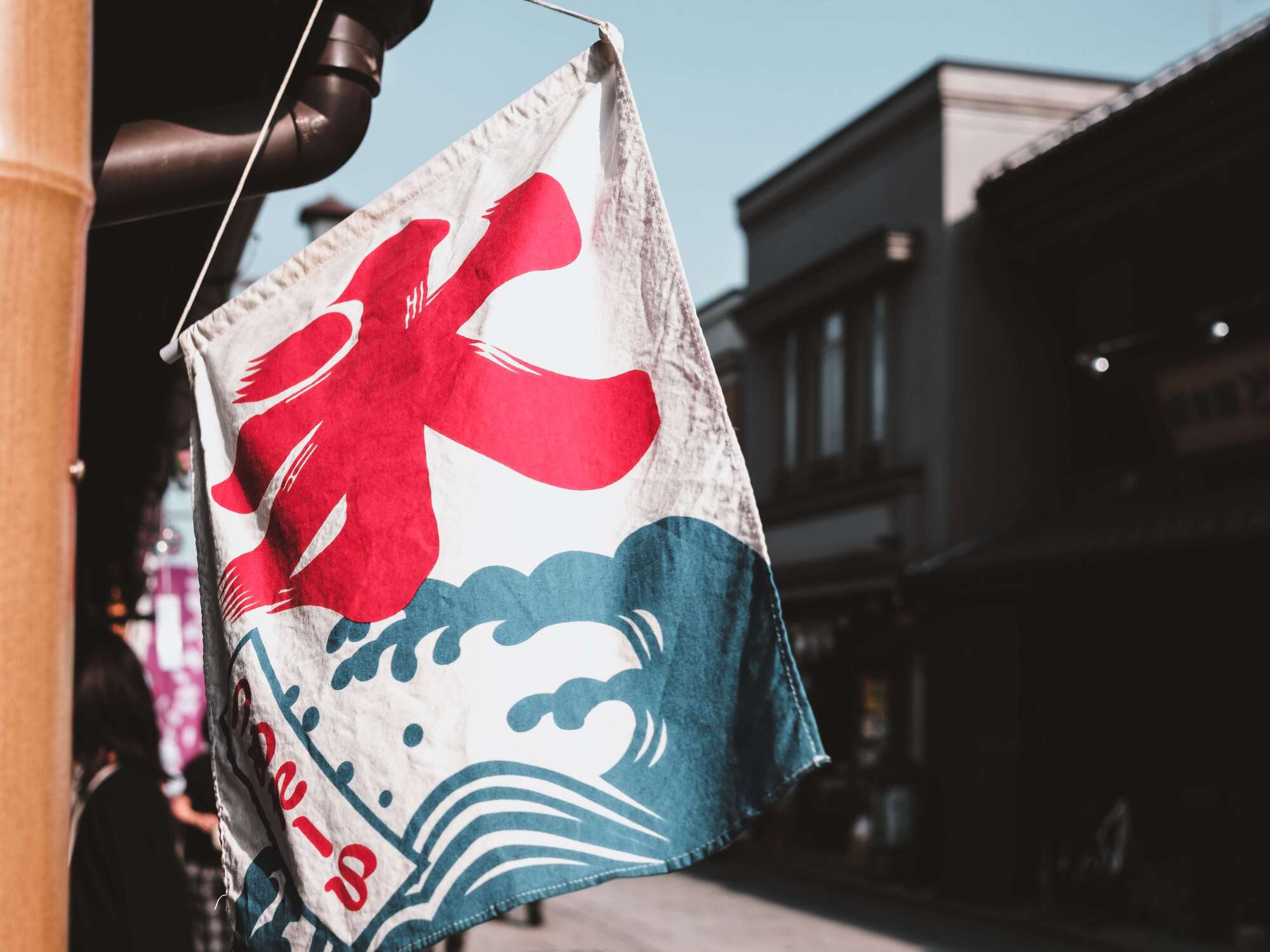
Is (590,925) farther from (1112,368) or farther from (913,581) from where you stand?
(1112,368)

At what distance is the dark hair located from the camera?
10.0 feet

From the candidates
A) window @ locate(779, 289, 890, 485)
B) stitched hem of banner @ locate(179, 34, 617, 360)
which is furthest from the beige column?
window @ locate(779, 289, 890, 485)

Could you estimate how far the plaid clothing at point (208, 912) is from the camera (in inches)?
220

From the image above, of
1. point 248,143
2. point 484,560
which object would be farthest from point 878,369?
point 484,560

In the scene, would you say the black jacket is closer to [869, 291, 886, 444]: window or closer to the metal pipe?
the metal pipe

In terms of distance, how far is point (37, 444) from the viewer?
1449 millimetres

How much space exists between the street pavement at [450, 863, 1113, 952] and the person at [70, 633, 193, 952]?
28.4 ft

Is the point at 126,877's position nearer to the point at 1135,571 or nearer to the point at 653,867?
the point at 653,867

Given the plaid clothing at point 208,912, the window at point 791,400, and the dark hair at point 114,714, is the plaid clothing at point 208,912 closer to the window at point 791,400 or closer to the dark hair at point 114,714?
the dark hair at point 114,714

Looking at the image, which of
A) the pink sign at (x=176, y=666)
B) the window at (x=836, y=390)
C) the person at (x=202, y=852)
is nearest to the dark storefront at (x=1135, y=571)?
the window at (x=836, y=390)

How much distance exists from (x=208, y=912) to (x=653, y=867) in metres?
4.50

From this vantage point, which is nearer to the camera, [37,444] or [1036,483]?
[37,444]

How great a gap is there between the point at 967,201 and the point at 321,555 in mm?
15854

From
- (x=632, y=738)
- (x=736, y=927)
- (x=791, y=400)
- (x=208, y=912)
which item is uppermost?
(x=791, y=400)
